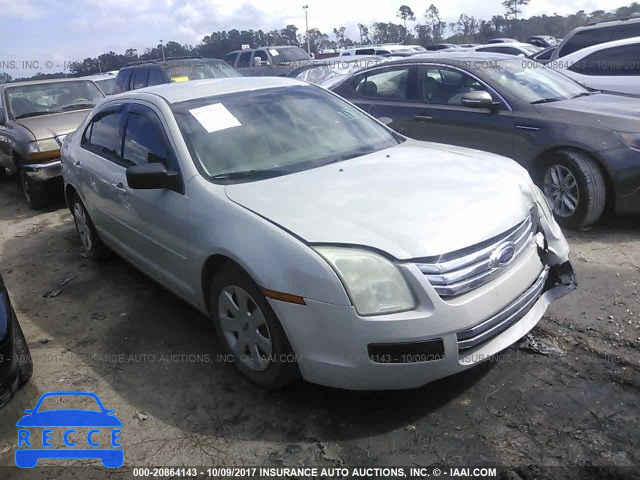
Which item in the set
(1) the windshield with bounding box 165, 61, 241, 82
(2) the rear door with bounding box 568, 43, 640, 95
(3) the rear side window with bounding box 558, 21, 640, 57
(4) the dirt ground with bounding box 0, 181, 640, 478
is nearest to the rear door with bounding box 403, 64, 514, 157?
(4) the dirt ground with bounding box 0, 181, 640, 478

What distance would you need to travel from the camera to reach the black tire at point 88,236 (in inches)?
201

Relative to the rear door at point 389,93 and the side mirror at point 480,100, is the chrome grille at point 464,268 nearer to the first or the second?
the side mirror at point 480,100

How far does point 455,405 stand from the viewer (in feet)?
9.24

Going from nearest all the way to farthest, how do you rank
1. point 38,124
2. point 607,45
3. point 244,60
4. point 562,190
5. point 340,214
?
point 340,214 → point 562,190 → point 607,45 → point 38,124 → point 244,60

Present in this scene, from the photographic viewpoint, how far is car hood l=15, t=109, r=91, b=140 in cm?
770

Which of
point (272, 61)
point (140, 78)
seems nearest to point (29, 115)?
point (140, 78)

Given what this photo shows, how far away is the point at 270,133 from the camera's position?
363 cm

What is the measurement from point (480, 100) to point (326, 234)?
3.53m

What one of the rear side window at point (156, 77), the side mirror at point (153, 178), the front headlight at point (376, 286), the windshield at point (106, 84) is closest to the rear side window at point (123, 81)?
the rear side window at point (156, 77)

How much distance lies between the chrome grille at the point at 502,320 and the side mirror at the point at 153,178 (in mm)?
1870

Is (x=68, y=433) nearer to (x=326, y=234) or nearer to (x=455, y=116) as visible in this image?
(x=326, y=234)

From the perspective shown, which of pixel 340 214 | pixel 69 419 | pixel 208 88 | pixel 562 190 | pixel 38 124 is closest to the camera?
pixel 340 214

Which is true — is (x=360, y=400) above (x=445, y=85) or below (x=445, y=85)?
below

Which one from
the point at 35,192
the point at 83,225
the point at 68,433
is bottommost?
the point at 68,433
